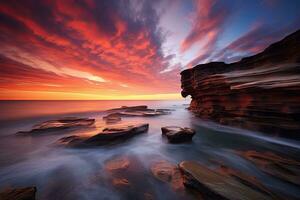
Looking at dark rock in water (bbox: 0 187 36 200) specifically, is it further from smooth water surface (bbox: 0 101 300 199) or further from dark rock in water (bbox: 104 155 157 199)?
dark rock in water (bbox: 104 155 157 199)

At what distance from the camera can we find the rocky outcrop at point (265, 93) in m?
8.10

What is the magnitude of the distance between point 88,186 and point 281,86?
11.8 metres

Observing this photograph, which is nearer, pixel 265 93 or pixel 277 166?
pixel 277 166

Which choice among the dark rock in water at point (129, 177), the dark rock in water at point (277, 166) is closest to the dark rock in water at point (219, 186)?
the dark rock in water at point (129, 177)

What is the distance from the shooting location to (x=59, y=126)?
488 inches

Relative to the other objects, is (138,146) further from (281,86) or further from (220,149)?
(281,86)

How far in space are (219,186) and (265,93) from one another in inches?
361

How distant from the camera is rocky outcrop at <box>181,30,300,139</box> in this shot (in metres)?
8.10

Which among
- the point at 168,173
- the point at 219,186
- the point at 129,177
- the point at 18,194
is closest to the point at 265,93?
the point at 219,186

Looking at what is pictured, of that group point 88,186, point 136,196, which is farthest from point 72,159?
point 136,196

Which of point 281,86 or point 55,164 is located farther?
point 281,86

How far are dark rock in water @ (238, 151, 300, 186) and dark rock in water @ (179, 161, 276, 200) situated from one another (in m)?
1.57

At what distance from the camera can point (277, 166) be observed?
16.9 ft

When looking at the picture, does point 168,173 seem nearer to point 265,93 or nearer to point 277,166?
point 277,166
